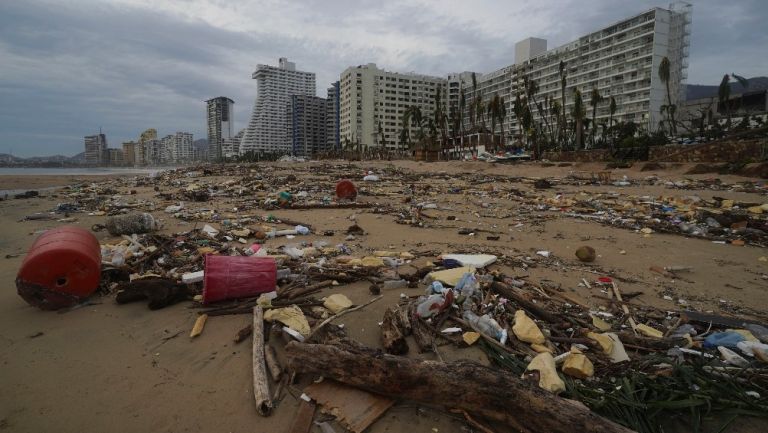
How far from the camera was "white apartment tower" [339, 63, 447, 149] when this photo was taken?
83.5 meters

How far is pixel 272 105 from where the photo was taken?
376 feet

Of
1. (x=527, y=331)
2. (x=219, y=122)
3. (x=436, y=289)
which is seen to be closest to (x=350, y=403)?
(x=527, y=331)

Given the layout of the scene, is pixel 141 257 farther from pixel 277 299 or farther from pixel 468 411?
pixel 468 411

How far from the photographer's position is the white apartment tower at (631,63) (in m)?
54.1

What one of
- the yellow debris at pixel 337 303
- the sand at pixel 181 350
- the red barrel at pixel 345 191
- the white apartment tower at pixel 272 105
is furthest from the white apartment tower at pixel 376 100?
the yellow debris at pixel 337 303

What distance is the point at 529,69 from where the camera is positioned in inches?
2931

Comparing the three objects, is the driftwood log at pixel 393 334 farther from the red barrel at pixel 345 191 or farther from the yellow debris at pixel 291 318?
the red barrel at pixel 345 191

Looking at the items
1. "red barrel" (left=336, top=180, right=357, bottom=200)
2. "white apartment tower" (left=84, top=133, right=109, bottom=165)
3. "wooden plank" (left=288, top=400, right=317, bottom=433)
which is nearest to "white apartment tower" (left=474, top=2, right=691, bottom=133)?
"red barrel" (left=336, top=180, right=357, bottom=200)

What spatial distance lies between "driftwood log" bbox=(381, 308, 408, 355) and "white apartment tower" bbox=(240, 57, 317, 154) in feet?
356

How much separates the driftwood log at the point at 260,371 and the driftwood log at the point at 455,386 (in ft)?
0.61

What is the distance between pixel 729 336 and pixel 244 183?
45.0 feet

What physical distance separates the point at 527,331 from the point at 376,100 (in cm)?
8707

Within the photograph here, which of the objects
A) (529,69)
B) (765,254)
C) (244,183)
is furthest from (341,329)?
(529,69)

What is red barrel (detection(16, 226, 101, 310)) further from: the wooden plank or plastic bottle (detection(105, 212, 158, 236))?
plastic bottle (detection(105, 212, 158, 236))
